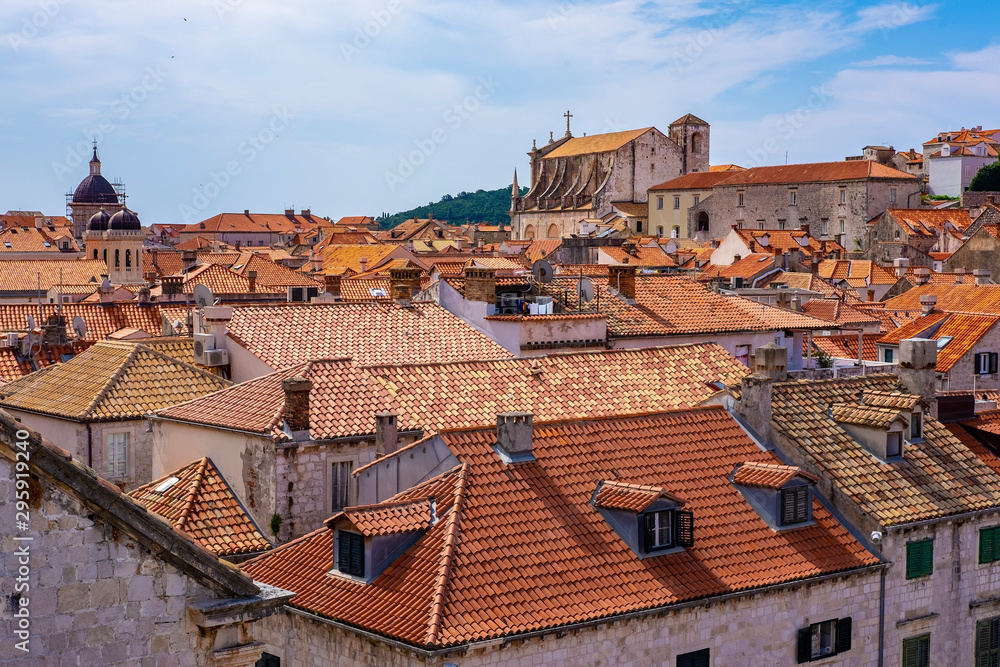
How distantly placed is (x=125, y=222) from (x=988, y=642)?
201 feet

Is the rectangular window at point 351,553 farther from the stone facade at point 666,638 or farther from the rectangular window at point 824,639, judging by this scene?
the rectangular window at point 824,639

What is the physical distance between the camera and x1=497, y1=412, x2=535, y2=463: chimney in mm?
15273

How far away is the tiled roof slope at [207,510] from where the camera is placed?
54.9ft

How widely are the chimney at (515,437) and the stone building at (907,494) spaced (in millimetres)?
4167

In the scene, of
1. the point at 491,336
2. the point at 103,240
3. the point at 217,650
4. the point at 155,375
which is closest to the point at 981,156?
the point at 103,240

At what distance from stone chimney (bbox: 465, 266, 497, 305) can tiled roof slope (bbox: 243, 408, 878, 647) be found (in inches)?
386

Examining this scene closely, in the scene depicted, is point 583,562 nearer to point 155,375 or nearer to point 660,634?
point 660,634

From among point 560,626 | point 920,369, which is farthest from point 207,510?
point 920,369

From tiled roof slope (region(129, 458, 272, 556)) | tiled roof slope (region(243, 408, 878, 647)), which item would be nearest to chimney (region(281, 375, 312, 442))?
tiled roof slope (region(129, 458, 272, 556))

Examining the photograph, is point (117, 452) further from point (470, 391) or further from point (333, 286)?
point (333, 286)

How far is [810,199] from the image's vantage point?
10400 centimetres

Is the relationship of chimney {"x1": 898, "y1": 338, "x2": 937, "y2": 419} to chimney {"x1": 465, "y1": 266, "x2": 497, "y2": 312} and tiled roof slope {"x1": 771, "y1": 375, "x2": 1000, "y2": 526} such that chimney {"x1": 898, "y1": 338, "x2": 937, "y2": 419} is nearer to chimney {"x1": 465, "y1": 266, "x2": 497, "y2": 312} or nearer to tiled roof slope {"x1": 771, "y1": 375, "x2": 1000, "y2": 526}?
tiled roof slope {"x1": 771, "y1": 375, "x2": 1000, "y2": 526}

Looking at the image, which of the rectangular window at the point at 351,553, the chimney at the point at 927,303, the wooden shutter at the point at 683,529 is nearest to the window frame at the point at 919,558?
the wooden shutter at the point at 683,529

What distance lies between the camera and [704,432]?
57.8ft
